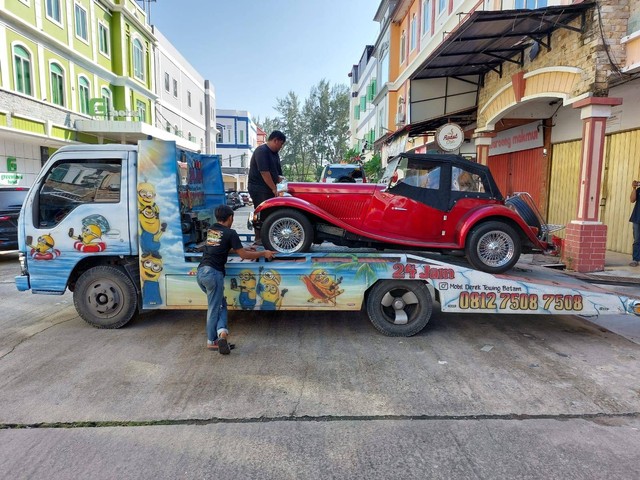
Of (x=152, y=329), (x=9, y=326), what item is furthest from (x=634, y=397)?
(x=9, y=326)

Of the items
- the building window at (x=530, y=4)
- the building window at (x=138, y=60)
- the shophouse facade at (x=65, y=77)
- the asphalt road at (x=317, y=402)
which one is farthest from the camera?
the building window at (x=138, y=60)

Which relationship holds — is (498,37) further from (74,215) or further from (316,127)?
(316,127)

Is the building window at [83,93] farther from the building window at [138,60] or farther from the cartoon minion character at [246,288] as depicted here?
the cartoon minion character at [246,288]

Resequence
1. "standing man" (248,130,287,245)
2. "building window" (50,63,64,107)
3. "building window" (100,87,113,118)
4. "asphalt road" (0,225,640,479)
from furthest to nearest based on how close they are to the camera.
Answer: "building window" (100,87,113,118) < "building window" (50,63,64,107) < "standing man" (248,130,287,245) < "asphalt road" (0,225,640,479)

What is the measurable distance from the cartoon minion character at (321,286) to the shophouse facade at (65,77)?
16042 millimetres

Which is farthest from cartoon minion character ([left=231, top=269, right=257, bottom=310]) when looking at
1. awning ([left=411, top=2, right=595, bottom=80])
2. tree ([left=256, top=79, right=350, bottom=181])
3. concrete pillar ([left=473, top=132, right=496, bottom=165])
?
tree ([left=256, top=79, right=350, bottom=181])

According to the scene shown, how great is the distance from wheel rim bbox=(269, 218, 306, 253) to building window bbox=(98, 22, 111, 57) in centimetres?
2348

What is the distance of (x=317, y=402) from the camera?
3873 mm

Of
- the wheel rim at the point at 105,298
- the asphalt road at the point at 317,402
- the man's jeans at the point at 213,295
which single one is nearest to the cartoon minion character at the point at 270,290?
the asphalt road at the point at 317,402

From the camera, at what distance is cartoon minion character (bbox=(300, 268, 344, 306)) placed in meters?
5.40

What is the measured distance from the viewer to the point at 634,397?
4027 mm

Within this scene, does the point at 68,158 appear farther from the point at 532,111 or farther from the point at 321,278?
the point at 532,111

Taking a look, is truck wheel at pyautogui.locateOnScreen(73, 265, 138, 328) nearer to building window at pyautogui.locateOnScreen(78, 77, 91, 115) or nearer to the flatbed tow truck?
the flatbed tow truck

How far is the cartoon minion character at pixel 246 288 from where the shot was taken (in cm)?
538
